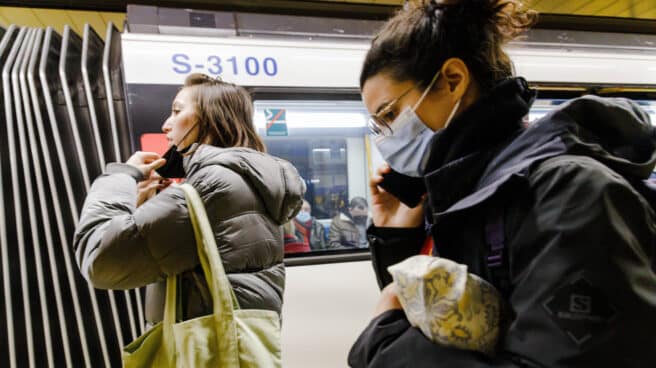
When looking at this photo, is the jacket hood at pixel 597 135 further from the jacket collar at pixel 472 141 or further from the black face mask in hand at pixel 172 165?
the black face mask in hand at pixel 172 165

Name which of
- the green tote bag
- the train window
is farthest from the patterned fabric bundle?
the train window

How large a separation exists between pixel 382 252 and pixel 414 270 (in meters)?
0.30

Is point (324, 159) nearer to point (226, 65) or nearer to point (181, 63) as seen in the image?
point (226, 65)

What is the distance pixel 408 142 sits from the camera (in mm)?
878

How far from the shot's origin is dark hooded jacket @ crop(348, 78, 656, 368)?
48 centimetres

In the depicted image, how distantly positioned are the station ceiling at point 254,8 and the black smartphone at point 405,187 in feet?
7.39

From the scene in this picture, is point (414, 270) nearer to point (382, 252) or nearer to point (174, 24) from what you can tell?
point (382, 252)

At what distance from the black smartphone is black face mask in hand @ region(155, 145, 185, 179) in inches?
30.0

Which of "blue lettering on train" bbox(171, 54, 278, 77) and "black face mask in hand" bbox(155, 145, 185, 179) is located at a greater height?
"blue lettering on train" bbox(171, 54, 278, 77)

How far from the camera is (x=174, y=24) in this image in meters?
2.05

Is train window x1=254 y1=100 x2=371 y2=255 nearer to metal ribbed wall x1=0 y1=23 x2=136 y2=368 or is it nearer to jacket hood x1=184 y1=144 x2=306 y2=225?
metal ribbed wall x1=0 y1=23 x2=136 y2=368

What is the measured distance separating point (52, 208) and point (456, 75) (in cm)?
A: 192

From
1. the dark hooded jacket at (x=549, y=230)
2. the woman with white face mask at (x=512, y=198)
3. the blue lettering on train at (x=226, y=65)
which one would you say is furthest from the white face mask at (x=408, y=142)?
the blue lettering on train at (x=226, y=65)

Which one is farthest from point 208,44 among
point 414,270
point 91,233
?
point 414,270
